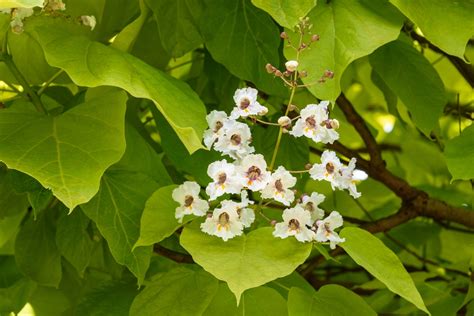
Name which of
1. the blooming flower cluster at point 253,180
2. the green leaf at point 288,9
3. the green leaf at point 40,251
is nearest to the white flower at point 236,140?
the blooming flower cluster at point 253,180

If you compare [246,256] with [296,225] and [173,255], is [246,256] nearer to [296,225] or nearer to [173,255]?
[296,225]

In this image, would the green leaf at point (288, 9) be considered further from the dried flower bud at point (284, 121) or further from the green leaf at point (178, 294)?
the green leaf at point (178, 294)

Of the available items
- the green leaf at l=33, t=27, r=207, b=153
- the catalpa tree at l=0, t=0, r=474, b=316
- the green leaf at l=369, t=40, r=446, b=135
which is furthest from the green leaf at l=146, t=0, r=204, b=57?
the green leaf at l=369, t=40, r=446, b=135

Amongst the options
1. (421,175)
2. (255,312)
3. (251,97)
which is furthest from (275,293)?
(421,175)

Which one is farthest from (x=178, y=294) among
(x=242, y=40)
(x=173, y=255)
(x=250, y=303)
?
(x=242, y=40)

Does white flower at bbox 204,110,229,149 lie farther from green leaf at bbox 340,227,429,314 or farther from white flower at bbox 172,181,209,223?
green leaf at bbox 340,227,429,314
